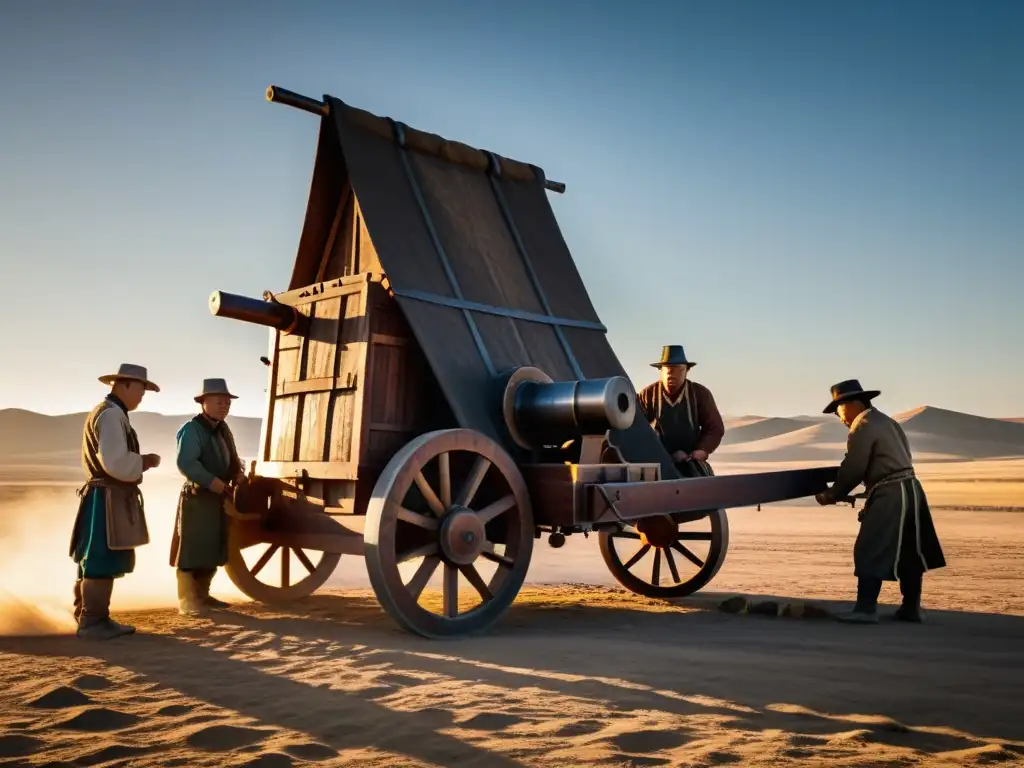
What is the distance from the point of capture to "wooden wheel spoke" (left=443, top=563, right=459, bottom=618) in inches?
227

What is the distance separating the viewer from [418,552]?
5.65 meters

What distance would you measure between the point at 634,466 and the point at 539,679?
2310mm

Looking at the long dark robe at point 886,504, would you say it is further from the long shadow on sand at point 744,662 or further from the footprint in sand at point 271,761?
the footprint in sand at point 271,761

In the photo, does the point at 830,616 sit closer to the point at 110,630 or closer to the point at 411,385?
the point at 411,385

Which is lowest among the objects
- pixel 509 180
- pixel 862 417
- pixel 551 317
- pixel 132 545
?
pixel 132 545

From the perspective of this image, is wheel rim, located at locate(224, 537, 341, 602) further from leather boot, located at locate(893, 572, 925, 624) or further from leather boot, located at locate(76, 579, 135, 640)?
leather boot, located at locate(893, 572, 925, 624)

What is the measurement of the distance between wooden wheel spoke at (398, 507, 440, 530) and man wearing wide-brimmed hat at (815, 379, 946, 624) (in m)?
3.05

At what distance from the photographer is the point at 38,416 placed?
83125 millimetres

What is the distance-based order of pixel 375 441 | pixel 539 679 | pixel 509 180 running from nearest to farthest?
pixel 539 679, pixel 375 441, pixel 509 180

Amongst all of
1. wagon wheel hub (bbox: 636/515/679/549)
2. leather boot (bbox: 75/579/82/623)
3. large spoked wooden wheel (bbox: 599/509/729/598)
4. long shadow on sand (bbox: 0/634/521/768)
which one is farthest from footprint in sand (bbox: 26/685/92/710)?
wagon wheel hub (bbox: 636/515/679/549)

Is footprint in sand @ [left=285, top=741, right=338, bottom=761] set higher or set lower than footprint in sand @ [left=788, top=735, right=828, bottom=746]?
lower

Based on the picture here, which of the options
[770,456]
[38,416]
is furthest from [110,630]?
[38,416]

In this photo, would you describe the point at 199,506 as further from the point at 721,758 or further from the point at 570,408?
the point at 721,758

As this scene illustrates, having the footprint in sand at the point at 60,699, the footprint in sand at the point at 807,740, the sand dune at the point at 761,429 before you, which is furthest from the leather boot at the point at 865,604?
the sand dune at the point at 761,429
